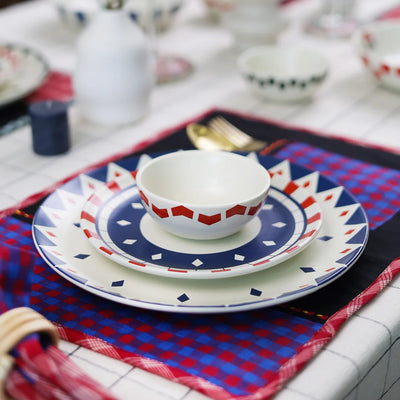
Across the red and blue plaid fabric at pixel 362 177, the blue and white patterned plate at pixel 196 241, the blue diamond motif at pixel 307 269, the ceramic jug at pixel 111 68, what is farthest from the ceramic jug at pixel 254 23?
the blue diamond motif at pixel 307 269

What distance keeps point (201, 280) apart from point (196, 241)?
0.19 ft

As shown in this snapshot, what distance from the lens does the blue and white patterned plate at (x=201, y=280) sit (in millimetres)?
632

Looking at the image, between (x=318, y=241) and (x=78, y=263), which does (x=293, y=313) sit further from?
(x=78, y=263)

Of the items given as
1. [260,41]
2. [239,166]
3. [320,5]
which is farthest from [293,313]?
A: [320,5]

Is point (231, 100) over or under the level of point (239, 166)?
under

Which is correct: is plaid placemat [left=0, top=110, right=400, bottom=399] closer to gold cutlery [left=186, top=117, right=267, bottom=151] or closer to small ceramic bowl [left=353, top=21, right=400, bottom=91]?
gold cutlery [left=186, top=117, right=267, bottom=151]

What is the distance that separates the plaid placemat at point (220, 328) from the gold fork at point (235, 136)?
27 cm

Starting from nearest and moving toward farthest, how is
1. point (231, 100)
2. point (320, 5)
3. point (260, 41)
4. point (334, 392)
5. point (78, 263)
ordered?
point (334, 392), point (78, 263), point (231, 100), point (260, 41), point (320, 5)

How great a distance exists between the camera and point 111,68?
109cm

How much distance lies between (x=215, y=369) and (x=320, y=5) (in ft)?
4.65

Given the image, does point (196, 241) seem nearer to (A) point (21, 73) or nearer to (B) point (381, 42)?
(A) point (21, 73)

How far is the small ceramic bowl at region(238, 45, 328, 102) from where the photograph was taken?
3.88ft

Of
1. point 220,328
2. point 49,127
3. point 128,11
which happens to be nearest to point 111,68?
point 49,127

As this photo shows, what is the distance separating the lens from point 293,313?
67cm
